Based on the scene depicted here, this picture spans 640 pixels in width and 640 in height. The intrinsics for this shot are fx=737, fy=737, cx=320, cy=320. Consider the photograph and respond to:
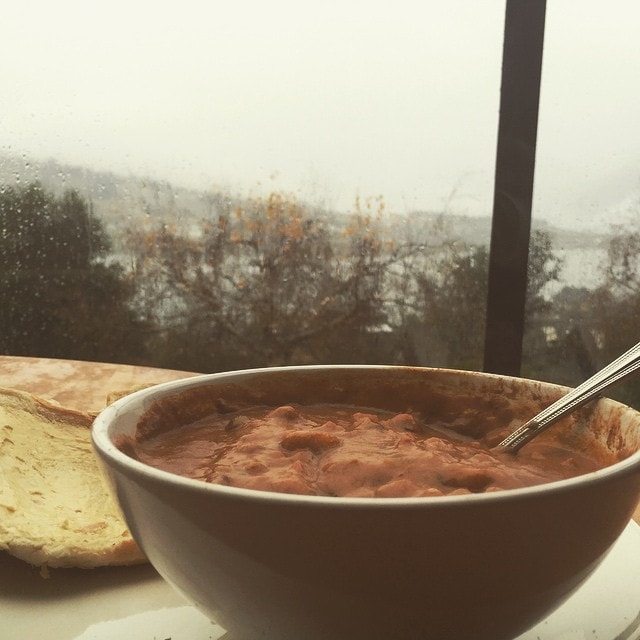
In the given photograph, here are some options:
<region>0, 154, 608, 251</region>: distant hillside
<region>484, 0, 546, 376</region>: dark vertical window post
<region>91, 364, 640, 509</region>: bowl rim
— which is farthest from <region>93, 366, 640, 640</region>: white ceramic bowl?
<region>0, 154, 608, 251</region>: distant hillside

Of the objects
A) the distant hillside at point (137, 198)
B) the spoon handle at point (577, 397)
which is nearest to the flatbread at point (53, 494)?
the spoon handle at point (577, 397)

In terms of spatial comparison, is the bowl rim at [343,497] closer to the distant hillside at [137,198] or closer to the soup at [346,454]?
the soup at [346,454]

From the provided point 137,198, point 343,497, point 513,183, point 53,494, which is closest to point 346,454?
point 343,497

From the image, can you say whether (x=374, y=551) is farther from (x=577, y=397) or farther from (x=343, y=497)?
(x=577, y=397)

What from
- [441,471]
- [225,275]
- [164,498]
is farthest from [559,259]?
[164,498]

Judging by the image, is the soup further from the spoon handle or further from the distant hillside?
the distant hillside
